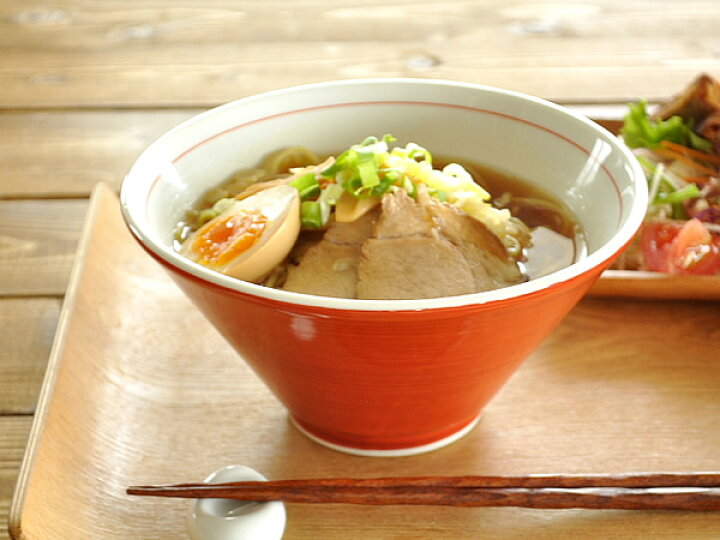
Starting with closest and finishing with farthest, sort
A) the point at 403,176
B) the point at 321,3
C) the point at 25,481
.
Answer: the point at 25,481 < the point at 403,176 < the point at 321,3

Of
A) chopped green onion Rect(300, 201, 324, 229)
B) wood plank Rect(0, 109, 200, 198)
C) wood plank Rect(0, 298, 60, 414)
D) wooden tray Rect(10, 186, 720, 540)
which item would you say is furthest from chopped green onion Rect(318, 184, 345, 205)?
wood plank Rect(0, 109, 200, 198)

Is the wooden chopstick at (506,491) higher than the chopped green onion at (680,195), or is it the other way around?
the wooden chopstick at (506,491)

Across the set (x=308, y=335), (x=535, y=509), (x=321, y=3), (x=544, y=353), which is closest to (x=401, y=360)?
(x=308, y=335)

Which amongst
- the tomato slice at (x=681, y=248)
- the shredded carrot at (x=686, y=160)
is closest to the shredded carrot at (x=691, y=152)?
the shredded carrot at (x=686, y=160)

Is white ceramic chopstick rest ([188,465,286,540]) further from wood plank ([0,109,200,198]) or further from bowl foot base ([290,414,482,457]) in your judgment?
wood plank ([0,109,200,198])

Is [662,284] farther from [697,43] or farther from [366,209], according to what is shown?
[697,43]

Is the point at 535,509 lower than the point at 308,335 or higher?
lower

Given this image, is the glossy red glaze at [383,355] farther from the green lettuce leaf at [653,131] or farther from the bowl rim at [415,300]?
the green lettuce leaf at [653,131]
